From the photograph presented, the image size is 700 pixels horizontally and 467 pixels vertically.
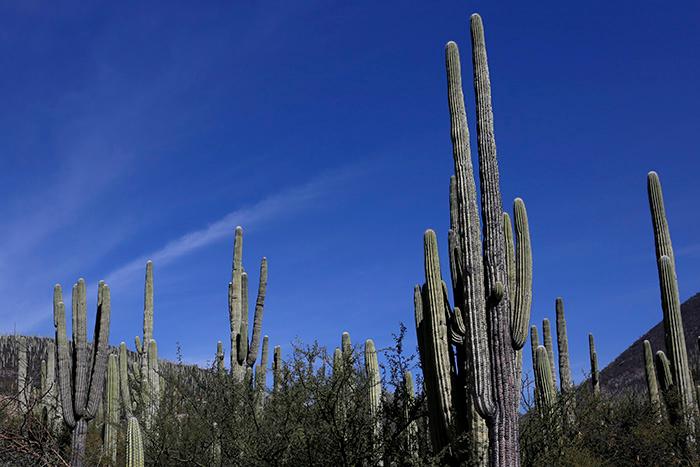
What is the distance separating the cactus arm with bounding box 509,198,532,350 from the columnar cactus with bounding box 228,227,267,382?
23.6 ft

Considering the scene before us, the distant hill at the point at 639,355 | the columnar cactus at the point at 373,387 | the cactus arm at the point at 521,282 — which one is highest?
the distant hill at the point at 639,355

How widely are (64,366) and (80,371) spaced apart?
1.29ft

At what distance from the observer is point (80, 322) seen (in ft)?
43.1

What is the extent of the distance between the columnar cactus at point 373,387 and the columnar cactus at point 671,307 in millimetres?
4580

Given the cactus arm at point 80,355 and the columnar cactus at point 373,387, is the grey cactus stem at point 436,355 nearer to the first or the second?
the columnar cactus at point 373,387

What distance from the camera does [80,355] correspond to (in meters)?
12.8

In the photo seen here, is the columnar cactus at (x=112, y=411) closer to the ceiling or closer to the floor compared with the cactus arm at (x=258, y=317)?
closer to the floor

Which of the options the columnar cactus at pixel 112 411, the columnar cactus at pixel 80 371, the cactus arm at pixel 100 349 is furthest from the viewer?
the columnar cactus at pixel 112 411

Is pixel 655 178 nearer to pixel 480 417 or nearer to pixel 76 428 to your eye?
pixel 480 417

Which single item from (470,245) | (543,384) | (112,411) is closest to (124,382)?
(112,411)

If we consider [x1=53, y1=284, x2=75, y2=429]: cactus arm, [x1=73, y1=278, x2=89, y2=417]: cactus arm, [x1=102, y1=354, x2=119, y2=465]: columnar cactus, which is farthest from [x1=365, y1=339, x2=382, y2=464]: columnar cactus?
[x1=102, y1=354, x2=119, y2=465]: columnar cactus

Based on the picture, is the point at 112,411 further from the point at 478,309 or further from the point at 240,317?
the point at 478,309

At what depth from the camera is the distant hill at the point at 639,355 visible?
118ft

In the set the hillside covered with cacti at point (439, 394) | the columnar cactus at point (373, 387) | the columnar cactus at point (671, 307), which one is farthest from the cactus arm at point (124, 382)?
the columnar cactus at point (671, 307)
